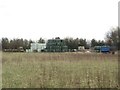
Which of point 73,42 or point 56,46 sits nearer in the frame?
point 56,46

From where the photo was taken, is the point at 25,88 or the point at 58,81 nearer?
the point at 25,88

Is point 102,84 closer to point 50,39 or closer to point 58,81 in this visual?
point 58,81

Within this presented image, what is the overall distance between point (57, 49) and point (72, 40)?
14.9 m

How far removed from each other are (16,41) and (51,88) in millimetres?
89437

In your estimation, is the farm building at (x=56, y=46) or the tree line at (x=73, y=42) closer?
the tree line at (x=73, y=42)

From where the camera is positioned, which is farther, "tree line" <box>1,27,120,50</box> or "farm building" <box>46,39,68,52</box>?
"farm building" <box>46,39,68,52</box>

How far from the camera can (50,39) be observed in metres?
99.6

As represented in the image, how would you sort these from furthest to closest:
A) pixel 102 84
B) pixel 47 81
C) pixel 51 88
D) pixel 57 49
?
pixel 57 49
pixel 47 81
pixel 102 84
pixel 51 88

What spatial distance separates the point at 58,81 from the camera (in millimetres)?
10656

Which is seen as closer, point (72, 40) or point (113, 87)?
point (113, 87)

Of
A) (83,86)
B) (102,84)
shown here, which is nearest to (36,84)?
(83,86)

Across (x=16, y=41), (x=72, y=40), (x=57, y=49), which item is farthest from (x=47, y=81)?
(x=72, y=40)

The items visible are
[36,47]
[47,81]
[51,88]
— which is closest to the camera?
[51,88]

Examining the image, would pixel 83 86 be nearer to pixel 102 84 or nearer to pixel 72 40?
pixel 102 84
